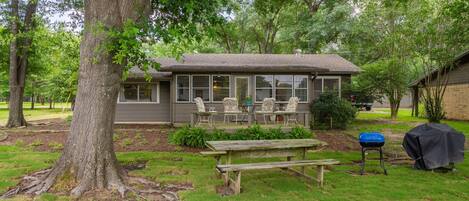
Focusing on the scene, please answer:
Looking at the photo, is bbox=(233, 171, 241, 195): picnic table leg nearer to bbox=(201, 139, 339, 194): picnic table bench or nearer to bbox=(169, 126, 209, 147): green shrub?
bbox=(201, 139, 339, 194): picnic table bench

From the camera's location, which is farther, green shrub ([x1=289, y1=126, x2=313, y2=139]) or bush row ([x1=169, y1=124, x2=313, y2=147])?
green shrub ([x1=289, y1=126, x2=313, y2=139])

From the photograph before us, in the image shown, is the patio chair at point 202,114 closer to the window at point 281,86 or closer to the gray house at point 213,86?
the gray house at point 213,86

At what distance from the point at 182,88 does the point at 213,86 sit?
1403 mm

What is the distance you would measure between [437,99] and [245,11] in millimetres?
14896

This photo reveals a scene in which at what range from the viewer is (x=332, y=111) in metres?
13.7

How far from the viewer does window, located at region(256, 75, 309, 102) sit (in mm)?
14719

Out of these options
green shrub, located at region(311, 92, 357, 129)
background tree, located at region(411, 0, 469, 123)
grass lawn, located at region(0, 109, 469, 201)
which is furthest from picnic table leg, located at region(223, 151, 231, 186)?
background tree, located at region(411, 0, 469, 123)

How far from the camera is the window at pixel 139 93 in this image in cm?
1617

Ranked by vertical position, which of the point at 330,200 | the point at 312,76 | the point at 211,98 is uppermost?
the point at 312,76

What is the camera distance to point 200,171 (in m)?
6.34

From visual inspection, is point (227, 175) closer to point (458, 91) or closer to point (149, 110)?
point (149, 110)

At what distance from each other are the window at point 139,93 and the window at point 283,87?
604 cm

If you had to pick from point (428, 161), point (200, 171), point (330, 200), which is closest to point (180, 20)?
point (200, 171)

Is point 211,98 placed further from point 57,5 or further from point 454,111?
point 454,111
